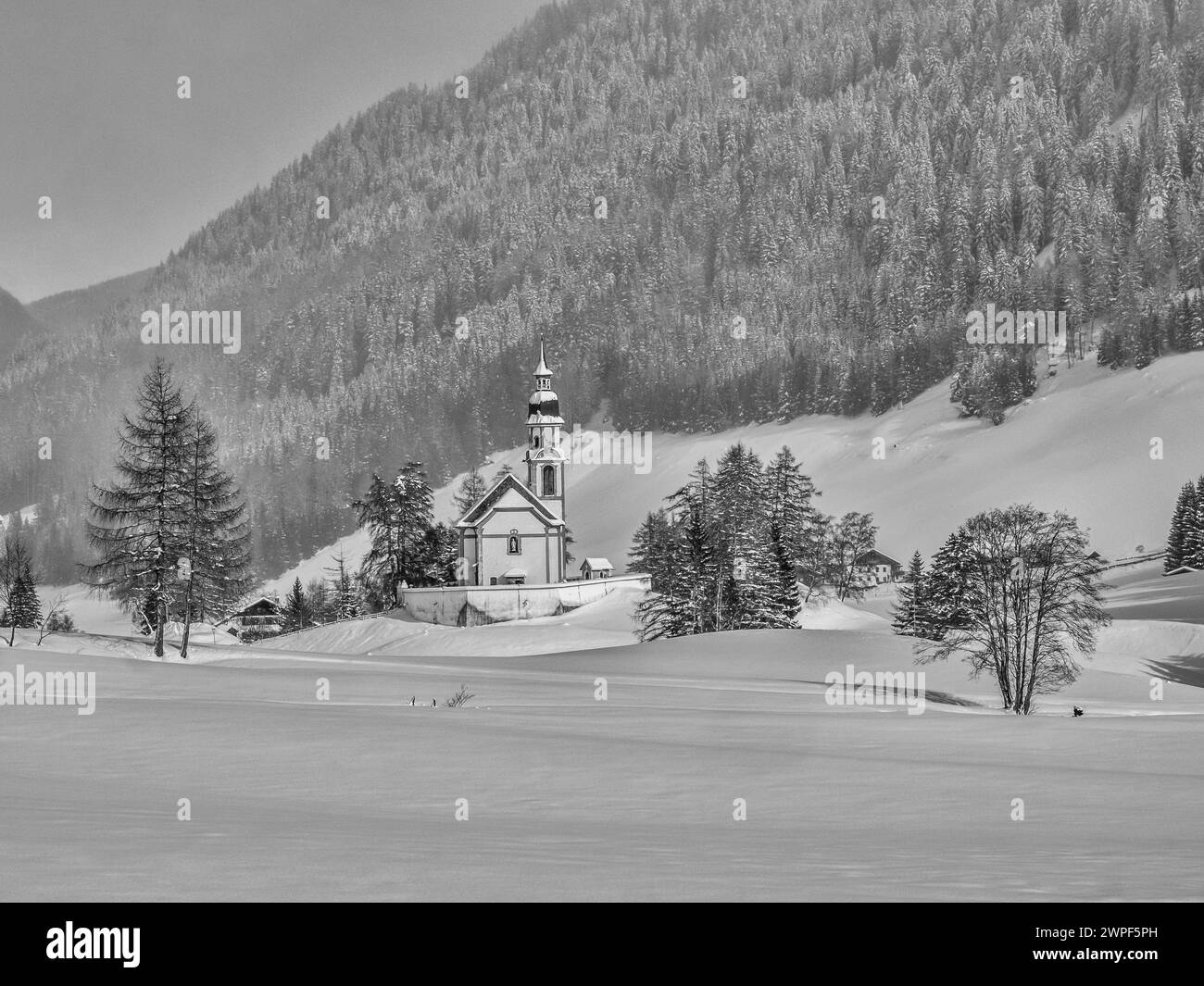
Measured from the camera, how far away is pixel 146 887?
26.2 ft

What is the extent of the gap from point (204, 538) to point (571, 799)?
3689 centimetres

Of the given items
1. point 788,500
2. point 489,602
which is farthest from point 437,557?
point 788,500

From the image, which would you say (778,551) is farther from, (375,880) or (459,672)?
(375,880)

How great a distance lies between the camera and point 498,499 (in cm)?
9200

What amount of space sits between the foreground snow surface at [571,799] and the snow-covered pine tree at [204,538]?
18139mm

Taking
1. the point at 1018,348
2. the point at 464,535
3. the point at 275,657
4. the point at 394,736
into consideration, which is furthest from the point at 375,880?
the point at 1018,348

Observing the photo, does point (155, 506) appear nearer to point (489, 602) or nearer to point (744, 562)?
point (744, 562)

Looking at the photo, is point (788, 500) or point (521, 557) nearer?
point (521, 557)

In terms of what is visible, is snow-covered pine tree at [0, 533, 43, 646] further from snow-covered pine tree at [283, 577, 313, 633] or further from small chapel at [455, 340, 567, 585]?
small chapel at [455, 340, 567, 585]

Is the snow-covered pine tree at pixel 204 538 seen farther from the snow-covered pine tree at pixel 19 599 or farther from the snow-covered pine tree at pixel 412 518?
the snow-covered pine tree at pixel 412 518

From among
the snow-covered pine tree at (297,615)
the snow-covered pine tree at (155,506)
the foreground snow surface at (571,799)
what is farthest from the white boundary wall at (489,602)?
the foreground snow surface at (571,799)

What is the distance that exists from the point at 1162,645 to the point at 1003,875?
216ft
